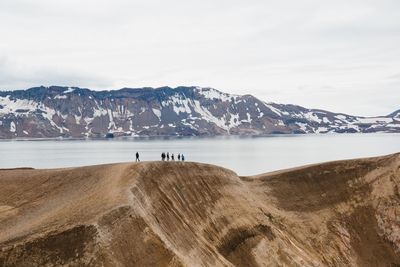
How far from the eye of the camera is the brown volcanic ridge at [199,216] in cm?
3541

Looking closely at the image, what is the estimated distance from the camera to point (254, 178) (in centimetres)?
6259

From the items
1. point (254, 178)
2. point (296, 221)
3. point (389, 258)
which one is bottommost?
point (389, 258)

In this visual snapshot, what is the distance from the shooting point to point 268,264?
47.3 metres

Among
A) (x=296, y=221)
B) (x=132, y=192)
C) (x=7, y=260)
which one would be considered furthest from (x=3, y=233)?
(x=296, y=221)

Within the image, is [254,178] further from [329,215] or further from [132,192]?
[132,192]

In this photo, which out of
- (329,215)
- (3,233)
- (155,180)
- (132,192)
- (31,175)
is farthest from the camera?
(329,215)

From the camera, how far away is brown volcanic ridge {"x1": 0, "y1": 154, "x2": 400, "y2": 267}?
35406 millimetres

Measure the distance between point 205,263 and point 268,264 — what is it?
9572mm

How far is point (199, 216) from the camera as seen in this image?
47.3 m

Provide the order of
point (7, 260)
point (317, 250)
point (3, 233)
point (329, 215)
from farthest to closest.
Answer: point (329, 215) → point (317, 250) → point (3, 233) → point (7, 260)

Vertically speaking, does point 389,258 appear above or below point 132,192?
below

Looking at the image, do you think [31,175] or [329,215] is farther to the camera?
[329,215]

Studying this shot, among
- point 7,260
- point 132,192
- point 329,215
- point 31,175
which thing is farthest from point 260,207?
point 7,260

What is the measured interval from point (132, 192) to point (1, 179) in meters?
17.9
